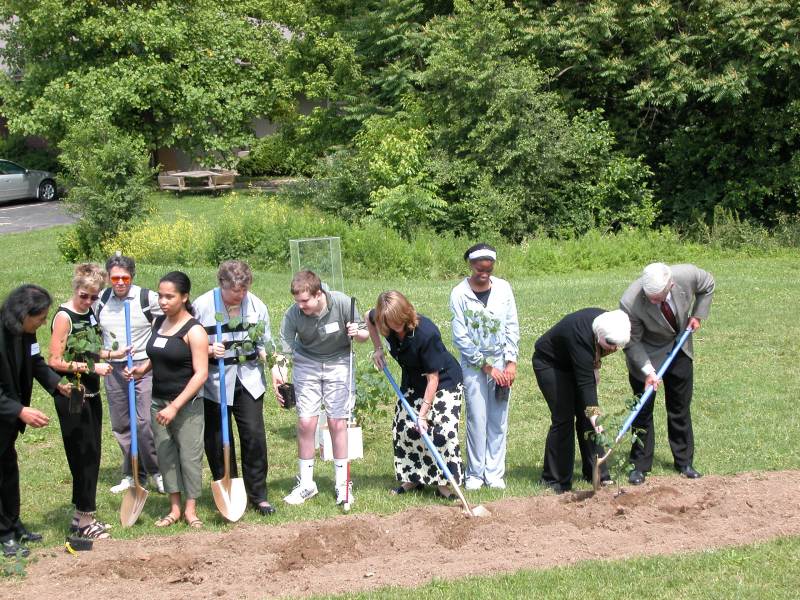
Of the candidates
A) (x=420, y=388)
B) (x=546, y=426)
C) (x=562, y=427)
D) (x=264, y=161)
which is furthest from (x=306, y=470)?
(x=264, y=161)

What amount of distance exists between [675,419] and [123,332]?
4506 mm

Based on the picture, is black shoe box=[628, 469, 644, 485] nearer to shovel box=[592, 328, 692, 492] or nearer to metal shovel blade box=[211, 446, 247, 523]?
shovel box=[592, 328, 692, 492]

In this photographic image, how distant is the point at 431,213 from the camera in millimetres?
20328

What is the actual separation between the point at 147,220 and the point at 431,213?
592cm

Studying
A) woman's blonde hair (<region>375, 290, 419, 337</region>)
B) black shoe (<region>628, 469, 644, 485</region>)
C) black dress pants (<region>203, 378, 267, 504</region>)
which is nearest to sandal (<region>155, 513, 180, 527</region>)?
black dress pants (<region>203, 378, 267, 504</region>)

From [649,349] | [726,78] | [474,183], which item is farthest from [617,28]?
[649,349]

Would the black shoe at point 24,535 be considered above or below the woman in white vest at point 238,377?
below

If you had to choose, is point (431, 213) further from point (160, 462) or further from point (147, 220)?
point (160, 462)

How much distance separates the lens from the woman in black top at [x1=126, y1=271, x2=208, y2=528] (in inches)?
260

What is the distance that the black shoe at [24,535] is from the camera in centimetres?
663

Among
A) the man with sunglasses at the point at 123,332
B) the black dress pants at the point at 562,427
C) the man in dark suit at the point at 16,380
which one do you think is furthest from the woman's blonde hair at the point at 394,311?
the man in dark suit at the point at 16,380

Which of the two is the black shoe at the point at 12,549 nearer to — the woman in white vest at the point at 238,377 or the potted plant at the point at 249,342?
the woman in white vest at the point at 238,377

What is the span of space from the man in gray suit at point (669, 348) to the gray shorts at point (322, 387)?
2.28 m

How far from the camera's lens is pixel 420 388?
735 cm
